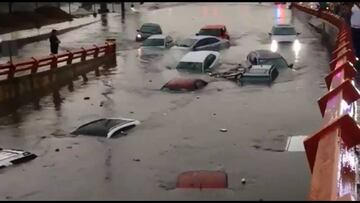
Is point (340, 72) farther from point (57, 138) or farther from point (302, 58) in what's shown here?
point (302, 58)

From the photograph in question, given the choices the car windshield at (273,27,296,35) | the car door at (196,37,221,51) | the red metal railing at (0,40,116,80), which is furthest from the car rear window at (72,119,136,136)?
the car windshield at (273,27,296,35)

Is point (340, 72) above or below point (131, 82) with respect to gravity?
above

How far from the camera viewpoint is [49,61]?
29.0m

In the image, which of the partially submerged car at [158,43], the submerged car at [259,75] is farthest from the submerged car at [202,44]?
the submerged car at [259,75]

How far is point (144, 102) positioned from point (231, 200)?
13073mm

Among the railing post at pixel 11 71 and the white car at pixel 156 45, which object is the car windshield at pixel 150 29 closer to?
the white car at pixel 156 45

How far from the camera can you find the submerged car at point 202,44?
42.3 metres

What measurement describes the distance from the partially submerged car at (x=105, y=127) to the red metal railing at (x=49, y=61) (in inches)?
278

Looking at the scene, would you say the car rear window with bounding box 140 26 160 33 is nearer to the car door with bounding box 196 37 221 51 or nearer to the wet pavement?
the car door with bounding box 196 37 221 51

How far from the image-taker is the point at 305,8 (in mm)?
77188

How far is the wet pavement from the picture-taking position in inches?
518

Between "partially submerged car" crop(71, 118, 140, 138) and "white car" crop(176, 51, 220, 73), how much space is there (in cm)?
1409

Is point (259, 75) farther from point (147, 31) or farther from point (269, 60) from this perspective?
point (147, 31)

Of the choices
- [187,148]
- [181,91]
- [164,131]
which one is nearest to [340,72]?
A: [187,148]
